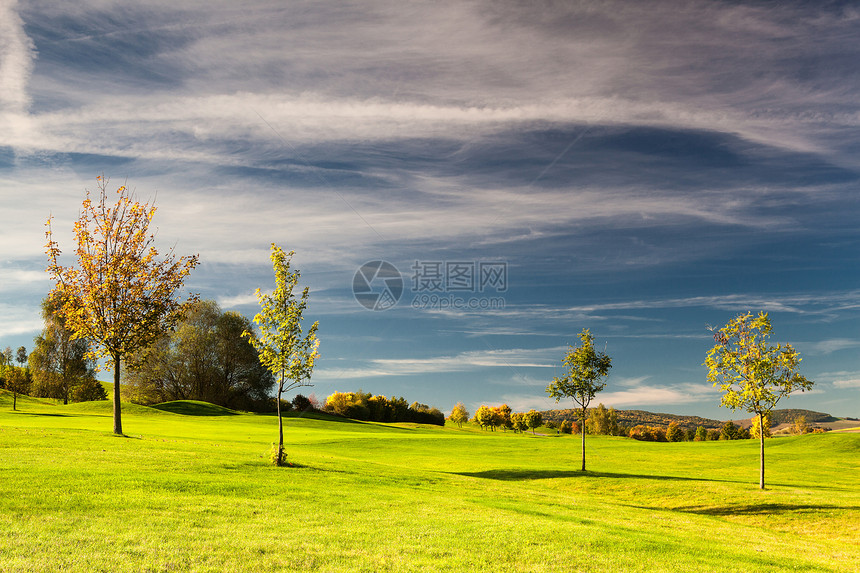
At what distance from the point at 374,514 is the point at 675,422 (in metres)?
112

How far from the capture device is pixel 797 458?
157 feet

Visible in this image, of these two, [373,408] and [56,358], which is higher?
[56,358]

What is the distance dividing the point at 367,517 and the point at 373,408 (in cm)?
10234

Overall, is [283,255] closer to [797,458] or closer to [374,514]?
[374,514]

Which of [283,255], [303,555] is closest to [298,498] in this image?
[303,555]

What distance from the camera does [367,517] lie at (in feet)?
48.6

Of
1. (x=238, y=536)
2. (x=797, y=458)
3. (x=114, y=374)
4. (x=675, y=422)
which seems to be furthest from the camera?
(x=675, y=422)

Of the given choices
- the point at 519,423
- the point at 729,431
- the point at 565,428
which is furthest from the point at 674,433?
the point at 519,423

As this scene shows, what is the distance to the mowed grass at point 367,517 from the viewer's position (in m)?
10.6

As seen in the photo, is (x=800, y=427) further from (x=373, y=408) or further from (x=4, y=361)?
(x=4, y=361)

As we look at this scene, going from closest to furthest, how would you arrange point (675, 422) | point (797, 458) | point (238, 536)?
point (238, 536) → point (797, 458) → point (675, 422)

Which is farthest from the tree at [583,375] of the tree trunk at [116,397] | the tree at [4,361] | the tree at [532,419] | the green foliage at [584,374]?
the tree at [4,361]

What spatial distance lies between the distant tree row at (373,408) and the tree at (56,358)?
43.5m

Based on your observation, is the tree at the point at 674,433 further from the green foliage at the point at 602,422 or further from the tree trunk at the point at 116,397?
the tree trunk at the point at 116,397
